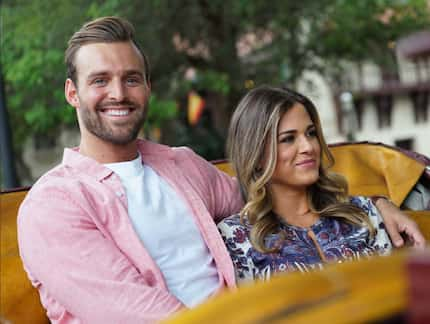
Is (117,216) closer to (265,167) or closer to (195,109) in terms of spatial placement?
(265,167)

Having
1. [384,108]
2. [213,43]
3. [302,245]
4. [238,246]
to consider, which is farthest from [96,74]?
[384,108]

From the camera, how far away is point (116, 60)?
99.5 inches

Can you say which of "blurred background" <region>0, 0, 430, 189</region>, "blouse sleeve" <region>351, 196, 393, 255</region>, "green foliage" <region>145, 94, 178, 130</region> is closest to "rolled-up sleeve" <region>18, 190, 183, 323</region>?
"blouse sleeve" <region>351, 196, 393, 255</region>

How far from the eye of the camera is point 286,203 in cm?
280

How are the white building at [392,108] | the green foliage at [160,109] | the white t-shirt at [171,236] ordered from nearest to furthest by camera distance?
the white t-shirt at [171,236], the green foliage at [160,109], the white building at [392,108]

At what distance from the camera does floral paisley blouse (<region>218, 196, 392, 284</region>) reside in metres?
2.60

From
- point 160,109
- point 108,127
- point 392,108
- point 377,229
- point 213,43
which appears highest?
point 108,127

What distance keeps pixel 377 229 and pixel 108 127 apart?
3.19 ft

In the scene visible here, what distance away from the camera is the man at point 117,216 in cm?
218

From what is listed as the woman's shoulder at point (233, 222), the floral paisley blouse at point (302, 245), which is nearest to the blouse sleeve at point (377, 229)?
the floral paisley blouse at point (302, 245)

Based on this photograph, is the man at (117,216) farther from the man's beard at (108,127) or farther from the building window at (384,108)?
the building window at (384,108)

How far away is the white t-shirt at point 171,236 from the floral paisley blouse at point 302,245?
0.44 feet

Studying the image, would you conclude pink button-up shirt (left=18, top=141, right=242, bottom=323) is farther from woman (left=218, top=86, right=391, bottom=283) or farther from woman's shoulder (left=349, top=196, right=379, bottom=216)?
woman's shoulder (left=349, top=196, right=379, bottom=216)

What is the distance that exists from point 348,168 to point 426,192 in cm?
35
